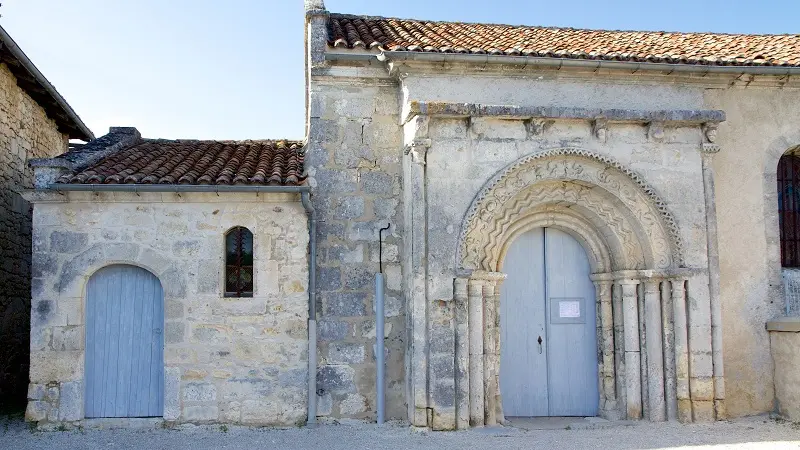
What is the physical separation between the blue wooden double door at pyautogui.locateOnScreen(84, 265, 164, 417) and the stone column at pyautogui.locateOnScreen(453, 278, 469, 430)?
3388 millimetres

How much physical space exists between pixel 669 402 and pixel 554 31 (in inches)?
224

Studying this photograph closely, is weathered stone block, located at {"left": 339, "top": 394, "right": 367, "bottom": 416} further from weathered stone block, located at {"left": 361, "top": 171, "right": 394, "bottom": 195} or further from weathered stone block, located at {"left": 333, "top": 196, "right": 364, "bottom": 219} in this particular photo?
weathered stone block, located at {"left": 361, "top": 171, "right": 394, "bottom": 195}

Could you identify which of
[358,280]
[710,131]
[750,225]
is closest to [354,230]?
[358,280]

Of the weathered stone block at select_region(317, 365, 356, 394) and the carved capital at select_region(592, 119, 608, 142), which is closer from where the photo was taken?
the carved capital at select_region(592, 119, 608, 142)

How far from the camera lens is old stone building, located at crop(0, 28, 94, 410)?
943 cm

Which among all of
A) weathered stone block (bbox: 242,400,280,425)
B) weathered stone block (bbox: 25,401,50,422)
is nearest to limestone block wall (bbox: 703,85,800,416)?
weathered stone block (bbox: 242,400,280,425)

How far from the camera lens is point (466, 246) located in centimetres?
744

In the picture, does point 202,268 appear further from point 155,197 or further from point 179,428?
point 179,428

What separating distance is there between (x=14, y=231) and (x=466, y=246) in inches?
275

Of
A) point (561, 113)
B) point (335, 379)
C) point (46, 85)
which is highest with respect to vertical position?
point (46, 85)

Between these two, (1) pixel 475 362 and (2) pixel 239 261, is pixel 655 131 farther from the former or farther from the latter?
(2) pixel 239 261

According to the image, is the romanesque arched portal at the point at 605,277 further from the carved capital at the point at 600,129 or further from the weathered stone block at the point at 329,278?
the weathered stone block at the point at 329,278

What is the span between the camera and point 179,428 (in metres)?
7.55

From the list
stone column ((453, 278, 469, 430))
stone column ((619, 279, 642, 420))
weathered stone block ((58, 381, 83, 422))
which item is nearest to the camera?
stone column ((453, 278, 469, 430))
